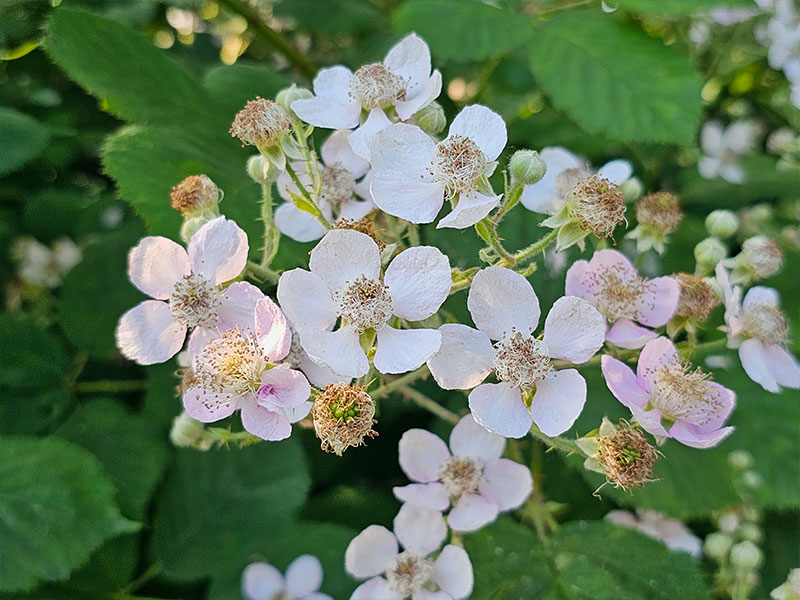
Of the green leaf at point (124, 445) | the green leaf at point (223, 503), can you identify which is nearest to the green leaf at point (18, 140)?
the green leaf at point (124, 445)

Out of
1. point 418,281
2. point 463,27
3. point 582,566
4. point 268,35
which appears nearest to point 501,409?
point 418,281

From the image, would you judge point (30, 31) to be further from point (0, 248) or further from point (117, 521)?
point (117, 521)

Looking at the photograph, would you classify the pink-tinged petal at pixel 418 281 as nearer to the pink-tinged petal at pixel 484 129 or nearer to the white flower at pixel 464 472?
the pink-tinged petal at pixel 484 129

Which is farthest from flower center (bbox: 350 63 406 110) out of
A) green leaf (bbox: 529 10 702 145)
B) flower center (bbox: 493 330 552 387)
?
green leaf (bbox: 529 10 702 145)

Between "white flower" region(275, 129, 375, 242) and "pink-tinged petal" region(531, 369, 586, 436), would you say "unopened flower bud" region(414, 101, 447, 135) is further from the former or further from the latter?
"pink-tinged petal" region(531, 369, 586, 436)

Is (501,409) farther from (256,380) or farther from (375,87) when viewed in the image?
(375,87)

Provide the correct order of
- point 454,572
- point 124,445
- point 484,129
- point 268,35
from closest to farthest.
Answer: point 484,129 < point 454,572 < point 124,445 < point 268,35

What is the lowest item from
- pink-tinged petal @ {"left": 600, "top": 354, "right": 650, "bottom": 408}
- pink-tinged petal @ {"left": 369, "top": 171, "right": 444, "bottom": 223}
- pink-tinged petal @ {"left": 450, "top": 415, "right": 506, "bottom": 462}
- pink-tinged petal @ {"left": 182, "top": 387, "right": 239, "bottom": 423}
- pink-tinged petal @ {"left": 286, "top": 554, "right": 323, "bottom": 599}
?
pink-tinged petal @ {"left": 286, "top": 554, "right": 323, "bottom": 599}
